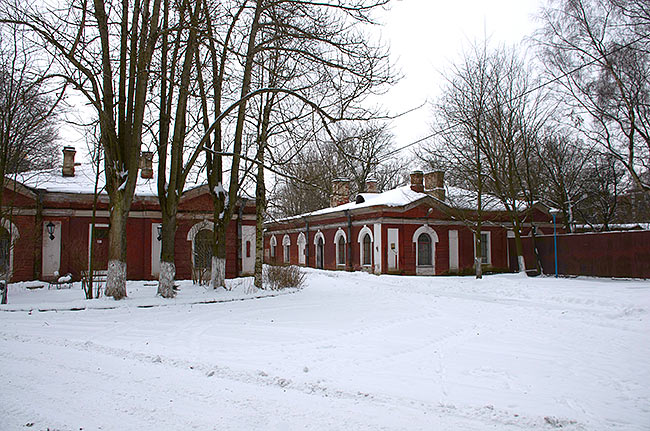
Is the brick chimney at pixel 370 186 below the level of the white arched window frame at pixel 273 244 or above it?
above

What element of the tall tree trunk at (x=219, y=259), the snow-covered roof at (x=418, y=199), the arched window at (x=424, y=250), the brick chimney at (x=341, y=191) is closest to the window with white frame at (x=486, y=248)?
the snow-covered roof at (x=418, y=199)

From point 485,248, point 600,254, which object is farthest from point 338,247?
point 600,254

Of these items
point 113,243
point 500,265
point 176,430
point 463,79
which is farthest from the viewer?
point 500,265

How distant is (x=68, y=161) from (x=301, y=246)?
1693cm

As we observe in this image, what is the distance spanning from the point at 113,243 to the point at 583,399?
12675 millimetres

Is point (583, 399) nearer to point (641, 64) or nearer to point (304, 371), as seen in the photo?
point (304, 371)

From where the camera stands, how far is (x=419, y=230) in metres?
26.8

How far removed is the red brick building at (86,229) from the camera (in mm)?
20297

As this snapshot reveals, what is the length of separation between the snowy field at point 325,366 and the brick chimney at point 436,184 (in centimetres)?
1469

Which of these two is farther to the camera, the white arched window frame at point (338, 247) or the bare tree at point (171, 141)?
the white arched window frame at point (338, 247)

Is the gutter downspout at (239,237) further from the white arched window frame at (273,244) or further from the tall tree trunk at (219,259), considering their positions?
the white arched window frame at (273,244)

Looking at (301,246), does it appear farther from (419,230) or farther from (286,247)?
(419,230)

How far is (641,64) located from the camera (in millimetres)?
19891

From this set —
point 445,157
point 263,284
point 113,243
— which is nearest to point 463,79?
point 445,157
